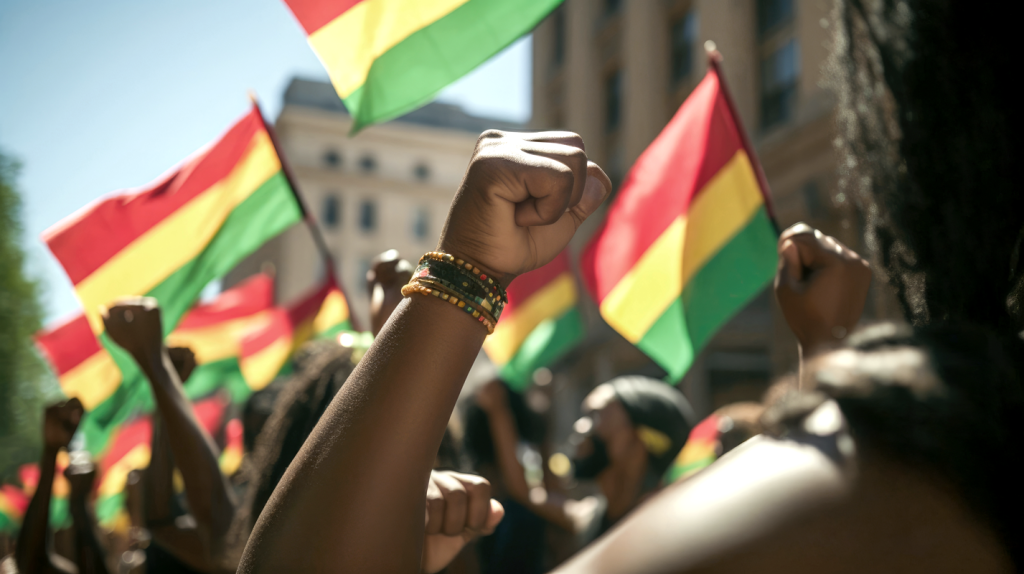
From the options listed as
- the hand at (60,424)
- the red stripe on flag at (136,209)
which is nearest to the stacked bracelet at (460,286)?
the hand at (60,424)

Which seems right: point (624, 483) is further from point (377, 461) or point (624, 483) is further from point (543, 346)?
point (377, 461)

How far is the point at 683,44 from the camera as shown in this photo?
15.7 meters

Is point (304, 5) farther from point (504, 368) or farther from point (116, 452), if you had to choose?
point (116, 452)

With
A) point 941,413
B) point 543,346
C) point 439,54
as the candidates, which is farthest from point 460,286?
point 543,346

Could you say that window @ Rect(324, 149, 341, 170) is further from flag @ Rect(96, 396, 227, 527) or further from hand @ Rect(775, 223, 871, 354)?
hand @ Rect(775, 223, 871, 354)

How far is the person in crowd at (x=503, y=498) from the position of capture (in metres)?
3.13

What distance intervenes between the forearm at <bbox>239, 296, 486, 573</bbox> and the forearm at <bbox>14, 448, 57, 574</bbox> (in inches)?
85.5

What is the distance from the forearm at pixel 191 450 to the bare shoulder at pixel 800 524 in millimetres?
1350

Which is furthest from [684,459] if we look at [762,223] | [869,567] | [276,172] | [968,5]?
[869,567]

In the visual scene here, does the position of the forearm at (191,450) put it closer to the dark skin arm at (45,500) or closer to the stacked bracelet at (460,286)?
the dark skin arm at (45,500)

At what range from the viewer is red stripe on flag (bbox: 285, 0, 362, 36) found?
7.56ft

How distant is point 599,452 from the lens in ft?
11.8

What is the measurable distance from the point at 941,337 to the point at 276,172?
3964mm

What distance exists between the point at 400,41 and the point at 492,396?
1.66 m
